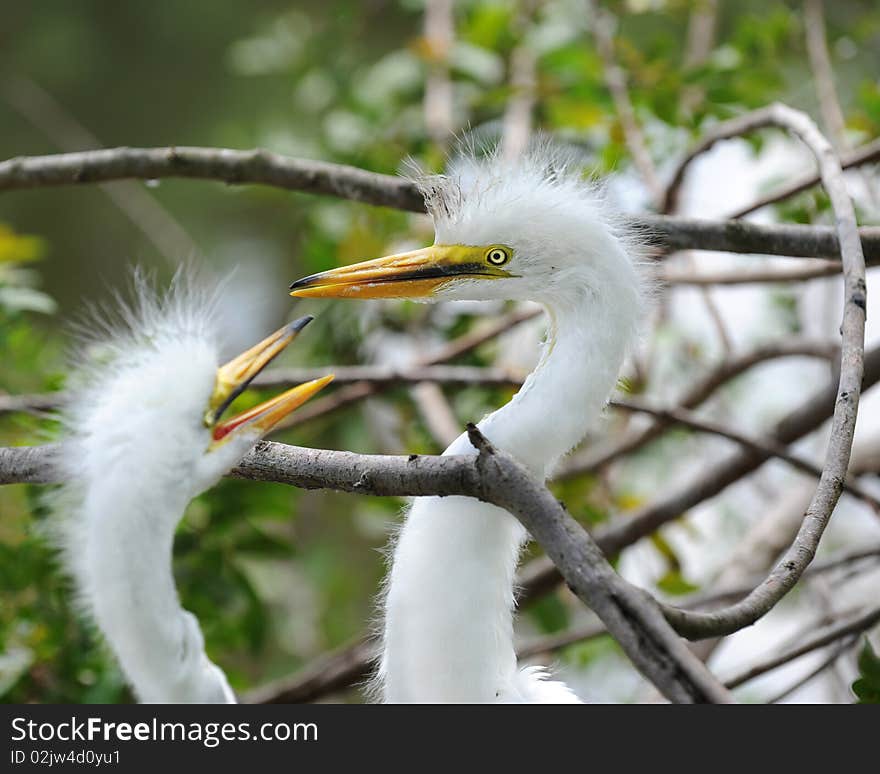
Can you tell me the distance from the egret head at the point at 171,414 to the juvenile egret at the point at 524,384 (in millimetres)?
176

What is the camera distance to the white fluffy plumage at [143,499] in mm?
763

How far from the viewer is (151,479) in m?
0.77

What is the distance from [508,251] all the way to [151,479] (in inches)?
18.4

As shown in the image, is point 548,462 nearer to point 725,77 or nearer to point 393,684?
point 393,684

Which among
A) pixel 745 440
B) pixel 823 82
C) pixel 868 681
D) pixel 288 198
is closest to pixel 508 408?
pixel 868 681

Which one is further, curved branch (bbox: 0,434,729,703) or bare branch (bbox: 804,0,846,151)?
bare branch (bbox: 804,0,846,151)

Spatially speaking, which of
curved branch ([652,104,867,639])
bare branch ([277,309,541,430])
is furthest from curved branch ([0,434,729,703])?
bare branch ([277,309,541,430])

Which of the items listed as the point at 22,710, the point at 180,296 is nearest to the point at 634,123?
the point at 180,296

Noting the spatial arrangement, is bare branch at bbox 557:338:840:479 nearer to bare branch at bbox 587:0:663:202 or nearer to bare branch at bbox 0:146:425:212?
bare branch at bbox 587:0:663:202

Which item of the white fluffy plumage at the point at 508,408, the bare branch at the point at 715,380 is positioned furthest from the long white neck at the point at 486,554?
the bare branch at the point at 715,380

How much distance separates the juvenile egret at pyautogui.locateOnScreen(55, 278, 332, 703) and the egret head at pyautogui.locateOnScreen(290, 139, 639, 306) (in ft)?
0.68

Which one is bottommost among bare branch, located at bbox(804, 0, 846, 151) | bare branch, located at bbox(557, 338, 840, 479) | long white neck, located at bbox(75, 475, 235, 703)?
long white neck, located at bbox(75, 475, 235, 703)

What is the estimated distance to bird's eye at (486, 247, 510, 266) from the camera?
3.58 ft

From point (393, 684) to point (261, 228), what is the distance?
3.78 metres
